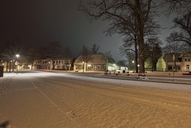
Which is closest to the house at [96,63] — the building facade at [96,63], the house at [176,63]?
the building facade at [96,63]

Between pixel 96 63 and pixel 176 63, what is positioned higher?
pixel 96 63

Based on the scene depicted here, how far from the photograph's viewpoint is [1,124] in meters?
4.55

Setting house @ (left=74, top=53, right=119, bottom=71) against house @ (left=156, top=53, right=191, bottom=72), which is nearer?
house @ (left=156, top=53, right=191, bottom=72)

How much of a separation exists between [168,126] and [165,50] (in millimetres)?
53411

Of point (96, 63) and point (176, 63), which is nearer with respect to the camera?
point (176, 63)

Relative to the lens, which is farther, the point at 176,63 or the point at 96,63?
the point at 96,63

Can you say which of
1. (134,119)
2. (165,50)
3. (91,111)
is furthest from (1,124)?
(165,50)

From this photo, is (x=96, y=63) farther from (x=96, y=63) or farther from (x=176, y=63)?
(x=176, y=63)

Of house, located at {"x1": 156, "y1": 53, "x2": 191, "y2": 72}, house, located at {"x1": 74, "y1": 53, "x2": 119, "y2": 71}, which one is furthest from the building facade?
house, located at {"x1": 156, "y1": 53, "x2": 191, "y2": 72}

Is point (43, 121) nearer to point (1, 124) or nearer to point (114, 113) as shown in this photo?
point (1, 124)

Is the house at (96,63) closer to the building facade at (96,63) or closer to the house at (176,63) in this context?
the building facade at (96,63)

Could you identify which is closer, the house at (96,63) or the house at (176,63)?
the house at (176,63)

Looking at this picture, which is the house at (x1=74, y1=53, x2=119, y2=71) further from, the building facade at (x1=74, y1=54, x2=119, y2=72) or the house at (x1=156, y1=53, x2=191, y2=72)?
the house at (x1=156, y1=53, x2=191, y2=72)

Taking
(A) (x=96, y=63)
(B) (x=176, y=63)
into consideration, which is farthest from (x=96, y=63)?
(B) (x=176, y=63)
